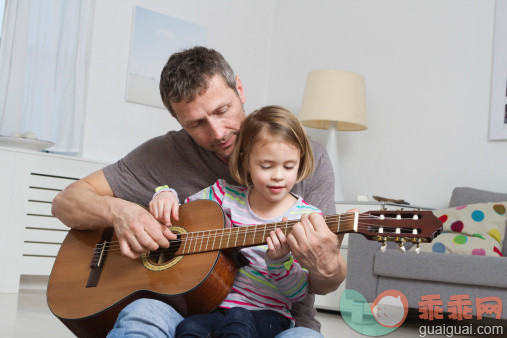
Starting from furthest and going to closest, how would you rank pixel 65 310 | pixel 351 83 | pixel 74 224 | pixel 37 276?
pixel 351 83
pixel 37 276
pixel 74 224
pixel 65 310

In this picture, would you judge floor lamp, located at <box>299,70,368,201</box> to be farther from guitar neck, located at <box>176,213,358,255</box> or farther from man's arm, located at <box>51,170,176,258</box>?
guitar neck, located at <box>176,213,358,255</box>

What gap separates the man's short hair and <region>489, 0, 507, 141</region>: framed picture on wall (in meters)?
2.50

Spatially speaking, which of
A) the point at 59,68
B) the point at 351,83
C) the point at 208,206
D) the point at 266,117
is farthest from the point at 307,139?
the point at 59,68

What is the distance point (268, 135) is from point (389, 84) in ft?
9.69

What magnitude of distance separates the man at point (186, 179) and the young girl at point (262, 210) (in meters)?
0.04

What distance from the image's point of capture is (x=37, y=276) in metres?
3.67

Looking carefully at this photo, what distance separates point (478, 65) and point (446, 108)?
0.32 m

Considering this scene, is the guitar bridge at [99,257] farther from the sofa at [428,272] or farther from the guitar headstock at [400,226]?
the sofa at [428,272]

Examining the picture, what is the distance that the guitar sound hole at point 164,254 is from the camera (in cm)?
138

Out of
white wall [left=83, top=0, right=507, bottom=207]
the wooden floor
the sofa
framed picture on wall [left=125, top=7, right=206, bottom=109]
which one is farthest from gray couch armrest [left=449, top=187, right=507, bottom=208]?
framed picture on wall [left=125, top=7, right=206, bottom=109]

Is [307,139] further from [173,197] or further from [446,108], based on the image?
[446,108]

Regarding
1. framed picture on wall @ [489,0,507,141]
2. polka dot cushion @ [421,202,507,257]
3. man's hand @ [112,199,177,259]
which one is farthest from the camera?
framed picture on wall @ [489,0,507,141]

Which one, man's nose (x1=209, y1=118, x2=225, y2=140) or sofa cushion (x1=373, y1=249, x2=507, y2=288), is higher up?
man's nose (x1=209, y1=118, x2=225, y2=140)

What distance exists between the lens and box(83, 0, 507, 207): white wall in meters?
3.76
